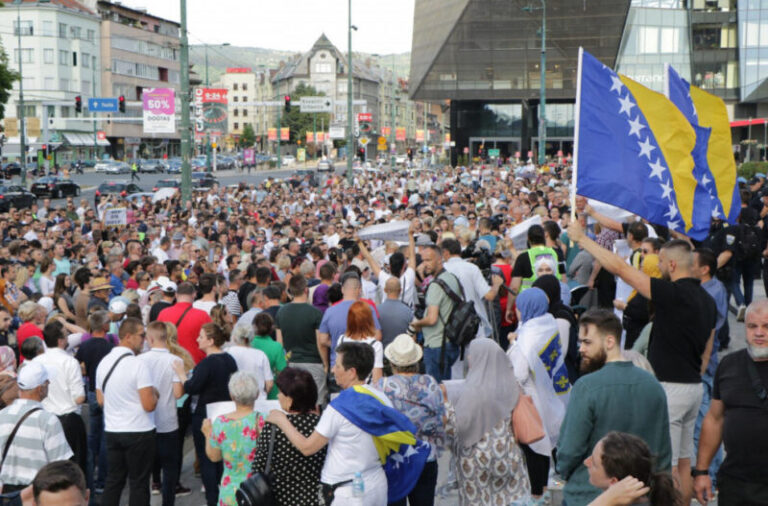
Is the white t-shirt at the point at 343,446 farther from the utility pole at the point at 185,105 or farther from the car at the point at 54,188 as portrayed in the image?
the car at the point at 54,188

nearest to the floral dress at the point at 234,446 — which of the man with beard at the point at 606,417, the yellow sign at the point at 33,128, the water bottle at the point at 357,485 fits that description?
the water bottle at the point at 357,485

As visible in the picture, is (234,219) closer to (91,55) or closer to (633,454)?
(633,454)

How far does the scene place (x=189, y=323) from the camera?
809 centimetres

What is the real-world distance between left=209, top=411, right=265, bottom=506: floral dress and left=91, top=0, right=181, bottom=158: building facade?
99.8m

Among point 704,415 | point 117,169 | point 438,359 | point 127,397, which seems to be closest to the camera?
point 127,397

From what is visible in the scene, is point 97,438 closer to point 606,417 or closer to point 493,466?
point 493,466

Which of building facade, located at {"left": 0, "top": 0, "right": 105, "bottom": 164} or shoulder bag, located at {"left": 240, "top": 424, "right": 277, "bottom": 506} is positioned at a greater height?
building facade, located at {"left": 0, "top": 0, "right": 105, "bottom": 164}

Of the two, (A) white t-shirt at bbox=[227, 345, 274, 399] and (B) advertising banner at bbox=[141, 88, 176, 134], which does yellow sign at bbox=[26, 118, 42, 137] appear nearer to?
(B) advertising banner at bbox=[141, 88, 176, 134]

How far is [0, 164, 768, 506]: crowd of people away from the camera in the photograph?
4.54 m

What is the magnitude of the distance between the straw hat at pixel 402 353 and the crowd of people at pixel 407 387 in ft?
0.04

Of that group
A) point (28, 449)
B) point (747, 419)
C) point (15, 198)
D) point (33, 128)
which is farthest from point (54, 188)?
point (747, 419)

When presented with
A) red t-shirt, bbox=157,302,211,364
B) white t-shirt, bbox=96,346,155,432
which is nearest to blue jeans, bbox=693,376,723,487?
white t-shirt, bbox=96,346,155,432

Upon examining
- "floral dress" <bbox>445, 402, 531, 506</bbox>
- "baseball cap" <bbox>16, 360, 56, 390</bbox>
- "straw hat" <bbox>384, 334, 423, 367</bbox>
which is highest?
"straw hat" <bbox>384, 334, 423, 367</bbox>

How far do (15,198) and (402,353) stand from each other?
144ft
